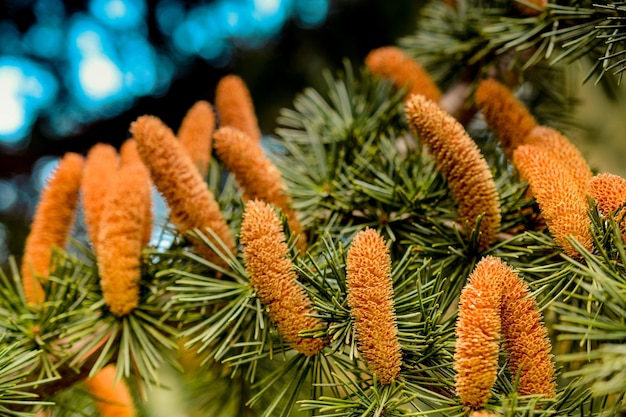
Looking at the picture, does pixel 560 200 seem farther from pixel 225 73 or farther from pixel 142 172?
pixel 225 73

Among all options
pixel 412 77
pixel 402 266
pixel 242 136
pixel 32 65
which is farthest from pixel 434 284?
pixel 32 65

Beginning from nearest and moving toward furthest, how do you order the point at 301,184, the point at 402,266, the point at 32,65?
the point at 402,266
the point at 301,184
the point at 32,65

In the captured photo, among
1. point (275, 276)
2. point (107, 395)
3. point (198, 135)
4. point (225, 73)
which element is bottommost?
point (107, 395)

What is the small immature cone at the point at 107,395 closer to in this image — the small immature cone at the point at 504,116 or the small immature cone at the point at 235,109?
the small immature cone at the point at 235,109

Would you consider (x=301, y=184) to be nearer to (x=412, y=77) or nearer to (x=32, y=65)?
(x=412, y=77)

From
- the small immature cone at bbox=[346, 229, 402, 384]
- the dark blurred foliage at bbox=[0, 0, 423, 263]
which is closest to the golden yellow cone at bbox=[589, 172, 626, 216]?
the small immature cone at bbox=[346, 229, 402, 384]

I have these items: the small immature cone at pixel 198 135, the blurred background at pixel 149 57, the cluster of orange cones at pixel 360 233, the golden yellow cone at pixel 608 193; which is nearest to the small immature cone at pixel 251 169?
the cluster of orange cones at pixel 360 233

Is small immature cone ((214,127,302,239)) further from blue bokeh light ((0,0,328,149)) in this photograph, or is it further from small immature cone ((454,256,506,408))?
blue bokeh light ((0,0,328,149))

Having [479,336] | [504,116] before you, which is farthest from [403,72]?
[479,336]
